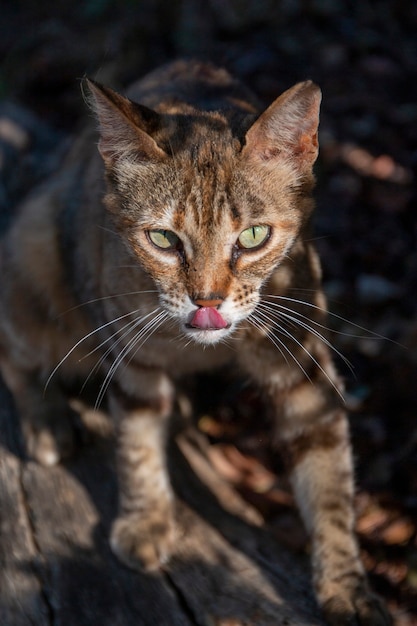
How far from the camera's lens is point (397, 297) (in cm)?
406

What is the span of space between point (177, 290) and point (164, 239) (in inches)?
6.2

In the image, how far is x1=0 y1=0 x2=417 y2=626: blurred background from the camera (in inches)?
137

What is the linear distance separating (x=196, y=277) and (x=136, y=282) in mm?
423

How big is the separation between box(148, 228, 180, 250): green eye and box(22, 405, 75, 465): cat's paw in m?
1.14

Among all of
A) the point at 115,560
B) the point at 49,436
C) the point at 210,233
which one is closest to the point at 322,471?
the point at 115,560

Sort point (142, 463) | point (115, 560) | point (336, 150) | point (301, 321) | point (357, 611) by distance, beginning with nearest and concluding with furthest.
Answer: point (357, 611) → point (301, 321) → point (115, 560) → point (142, 463) → point (336, 150)

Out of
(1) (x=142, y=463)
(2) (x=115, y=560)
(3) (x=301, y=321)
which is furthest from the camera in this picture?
(1) (x=142, y=463)

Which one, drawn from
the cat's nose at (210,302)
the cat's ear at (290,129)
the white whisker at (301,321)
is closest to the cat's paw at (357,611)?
A: the white whisker at (301,321)

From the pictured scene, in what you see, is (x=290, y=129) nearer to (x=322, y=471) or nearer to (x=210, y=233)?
(x=210, y=233)

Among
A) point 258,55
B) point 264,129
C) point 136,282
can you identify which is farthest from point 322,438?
point 258,55

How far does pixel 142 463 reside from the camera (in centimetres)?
300

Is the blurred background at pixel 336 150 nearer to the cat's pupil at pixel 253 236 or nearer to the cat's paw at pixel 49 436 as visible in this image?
the cat's paw at pixel 49 436

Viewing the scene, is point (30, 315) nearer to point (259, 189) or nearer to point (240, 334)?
point (240, 334)

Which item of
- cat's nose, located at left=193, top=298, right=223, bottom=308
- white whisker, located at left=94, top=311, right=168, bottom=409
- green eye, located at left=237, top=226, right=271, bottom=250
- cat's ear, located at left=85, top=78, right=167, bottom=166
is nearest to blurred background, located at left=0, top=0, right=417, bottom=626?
cat's ear, located at left=85, top=78, right=167, bottom=166
